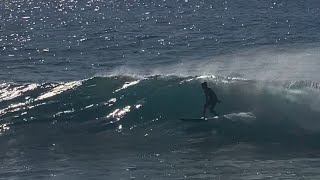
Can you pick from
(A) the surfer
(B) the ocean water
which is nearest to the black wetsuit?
(A) the surfer

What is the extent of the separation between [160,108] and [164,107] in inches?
5.5

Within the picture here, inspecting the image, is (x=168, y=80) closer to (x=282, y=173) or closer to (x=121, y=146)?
(x=121, y=146)

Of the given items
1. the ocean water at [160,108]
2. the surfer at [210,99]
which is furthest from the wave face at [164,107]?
the surfer at [210,99]

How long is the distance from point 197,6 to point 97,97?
1892 inches

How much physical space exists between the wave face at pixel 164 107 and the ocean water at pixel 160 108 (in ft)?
0.12

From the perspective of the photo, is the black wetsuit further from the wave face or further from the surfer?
the wave face

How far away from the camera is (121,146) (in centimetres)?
2286

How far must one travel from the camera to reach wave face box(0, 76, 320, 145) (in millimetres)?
23939

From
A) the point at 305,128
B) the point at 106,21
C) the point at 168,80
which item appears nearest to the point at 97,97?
the point at 168,80

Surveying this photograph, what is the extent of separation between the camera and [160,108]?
26.7 meters

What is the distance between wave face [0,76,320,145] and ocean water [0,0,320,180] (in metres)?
0.04

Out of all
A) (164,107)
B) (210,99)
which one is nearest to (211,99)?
(210,99)

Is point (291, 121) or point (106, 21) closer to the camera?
point (291, 121)

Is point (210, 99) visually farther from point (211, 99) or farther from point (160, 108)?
point (160, 108)
